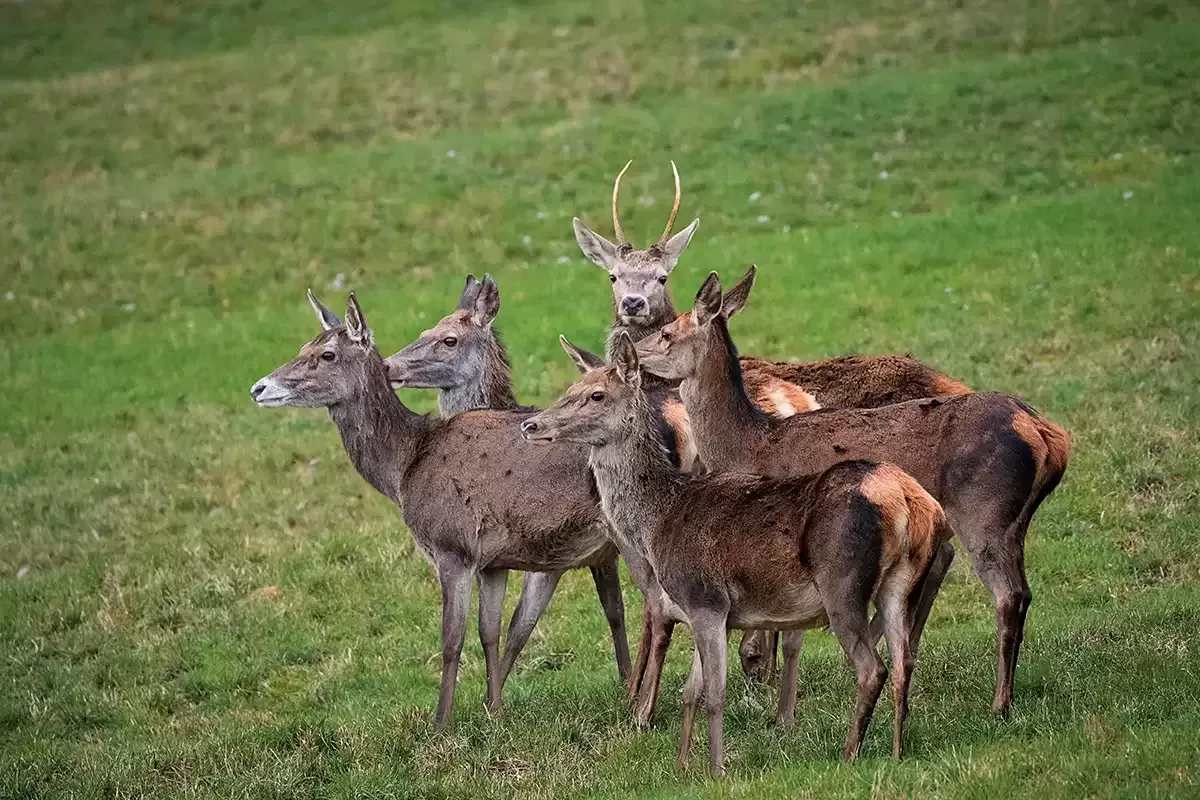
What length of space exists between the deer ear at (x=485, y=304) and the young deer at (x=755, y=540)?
2573 mm

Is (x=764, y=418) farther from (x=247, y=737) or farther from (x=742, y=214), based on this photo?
(x=742, y=214)

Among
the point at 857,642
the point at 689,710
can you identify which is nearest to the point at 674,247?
the point at 689,710

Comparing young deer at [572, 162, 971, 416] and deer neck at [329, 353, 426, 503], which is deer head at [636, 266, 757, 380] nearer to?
young deer at [572, 162, 971, 416]

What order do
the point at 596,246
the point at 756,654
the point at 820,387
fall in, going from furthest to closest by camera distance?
the point at 596,246, the point at 820,387, the point at 756,654

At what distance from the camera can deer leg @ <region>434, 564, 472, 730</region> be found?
9508 millimetres

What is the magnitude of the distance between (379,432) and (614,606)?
184cm

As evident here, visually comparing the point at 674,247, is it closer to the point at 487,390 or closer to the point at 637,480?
the point at 487,390

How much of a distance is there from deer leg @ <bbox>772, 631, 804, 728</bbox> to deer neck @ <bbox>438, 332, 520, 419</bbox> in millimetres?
3032

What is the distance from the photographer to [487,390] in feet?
36.3

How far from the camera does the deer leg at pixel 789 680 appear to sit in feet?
28.3

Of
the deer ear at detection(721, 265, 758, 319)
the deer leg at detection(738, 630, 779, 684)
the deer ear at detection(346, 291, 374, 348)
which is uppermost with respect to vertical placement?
the deer ear at detection(721, 265, 758, 319)

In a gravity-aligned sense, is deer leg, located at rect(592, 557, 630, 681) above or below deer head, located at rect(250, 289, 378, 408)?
Answer: below

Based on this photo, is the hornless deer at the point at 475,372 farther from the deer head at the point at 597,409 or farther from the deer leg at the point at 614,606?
the deer head at the point at 597,409

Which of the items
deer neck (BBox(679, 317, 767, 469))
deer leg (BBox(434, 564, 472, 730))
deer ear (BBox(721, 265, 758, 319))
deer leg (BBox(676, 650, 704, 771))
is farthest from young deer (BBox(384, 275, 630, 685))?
deer leg (BBox(676, 650, 704, 771))
